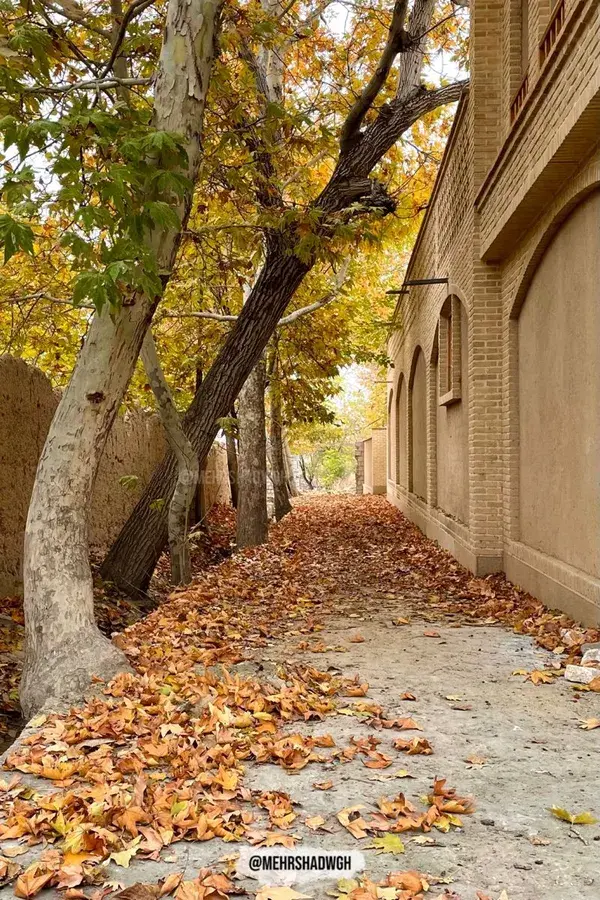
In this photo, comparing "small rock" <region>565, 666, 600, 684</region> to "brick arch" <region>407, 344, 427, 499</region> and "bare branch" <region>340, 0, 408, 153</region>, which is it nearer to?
"bare branch" <region>340, 0, 408, 153</region>

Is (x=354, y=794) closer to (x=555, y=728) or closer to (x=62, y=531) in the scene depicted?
(x=555, y=728)

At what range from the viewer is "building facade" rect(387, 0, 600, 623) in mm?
5746

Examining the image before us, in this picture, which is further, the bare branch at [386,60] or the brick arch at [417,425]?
the brick arch at [417,425]

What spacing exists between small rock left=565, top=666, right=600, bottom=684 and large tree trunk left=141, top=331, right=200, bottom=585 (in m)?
4.50

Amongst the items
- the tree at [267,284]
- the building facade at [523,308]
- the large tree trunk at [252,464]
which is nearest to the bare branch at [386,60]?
the tree at [267,284]

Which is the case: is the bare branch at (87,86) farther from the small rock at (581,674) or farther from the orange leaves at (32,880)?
the small rock at (581,674)

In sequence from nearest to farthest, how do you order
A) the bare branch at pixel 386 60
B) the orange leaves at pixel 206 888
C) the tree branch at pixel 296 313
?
the orange leaves at pixel 206 888, the bare branch at pixel 386 60, the tree branch at pixel 296 313

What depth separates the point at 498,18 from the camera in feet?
30.0

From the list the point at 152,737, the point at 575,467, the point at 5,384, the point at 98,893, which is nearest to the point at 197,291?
the point at 5,384

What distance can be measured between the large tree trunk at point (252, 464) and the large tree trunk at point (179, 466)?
4.45 metres

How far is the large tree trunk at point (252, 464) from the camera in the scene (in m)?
13.1

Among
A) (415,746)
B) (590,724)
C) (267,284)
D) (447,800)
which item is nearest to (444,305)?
(267,284)

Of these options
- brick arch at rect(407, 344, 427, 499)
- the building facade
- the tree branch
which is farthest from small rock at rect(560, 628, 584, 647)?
brick arch at rect(407, 344, 427, 499)

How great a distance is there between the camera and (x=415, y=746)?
371 centimetres
